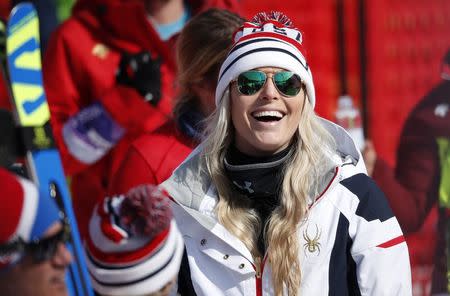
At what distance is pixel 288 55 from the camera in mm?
3150

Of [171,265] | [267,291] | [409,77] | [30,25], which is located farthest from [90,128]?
[171,265]

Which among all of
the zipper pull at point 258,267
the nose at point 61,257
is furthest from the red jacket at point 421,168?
the nose at point 61,257

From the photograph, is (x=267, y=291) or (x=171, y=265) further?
(x=267, y=291)

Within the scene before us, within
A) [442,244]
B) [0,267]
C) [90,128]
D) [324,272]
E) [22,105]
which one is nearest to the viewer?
[0,267]

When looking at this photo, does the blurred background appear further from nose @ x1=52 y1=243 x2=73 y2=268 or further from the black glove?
nose @ x1=52 y1=243 x2=73 y2=268

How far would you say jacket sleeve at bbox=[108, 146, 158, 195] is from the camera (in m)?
3.61

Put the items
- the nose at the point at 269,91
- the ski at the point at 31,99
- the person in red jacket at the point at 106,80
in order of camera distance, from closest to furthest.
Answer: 1. the nose at the point at 269,91
2. the ski at the point at 31,99
3. the person in red jacket at the point at 106,80

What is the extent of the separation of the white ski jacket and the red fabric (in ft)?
1.88

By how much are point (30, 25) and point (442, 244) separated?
2.57 meters

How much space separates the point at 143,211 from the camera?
2258 millimetres

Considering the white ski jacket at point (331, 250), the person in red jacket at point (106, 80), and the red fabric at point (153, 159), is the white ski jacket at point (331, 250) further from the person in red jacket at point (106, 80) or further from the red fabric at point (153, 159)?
the person in red jacket at point (106, 80)

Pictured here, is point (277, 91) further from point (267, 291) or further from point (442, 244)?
point (442, 244)

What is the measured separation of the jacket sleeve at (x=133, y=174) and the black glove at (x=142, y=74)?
1.49 metres

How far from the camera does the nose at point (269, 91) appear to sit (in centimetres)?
307
